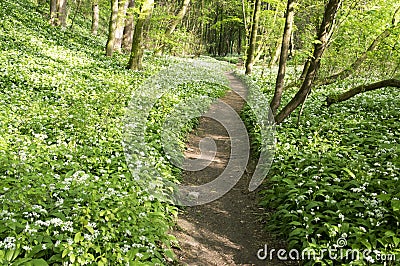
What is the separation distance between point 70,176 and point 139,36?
11.9 m

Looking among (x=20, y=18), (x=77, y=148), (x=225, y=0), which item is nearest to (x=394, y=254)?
(x=77, y=148)

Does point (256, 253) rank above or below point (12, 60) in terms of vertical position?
below

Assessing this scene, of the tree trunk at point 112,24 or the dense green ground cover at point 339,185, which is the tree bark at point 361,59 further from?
the tree trunk at point 112,24

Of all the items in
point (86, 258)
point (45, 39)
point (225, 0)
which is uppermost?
point (225, 0)

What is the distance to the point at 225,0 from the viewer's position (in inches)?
1556

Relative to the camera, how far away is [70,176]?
5.60 metres

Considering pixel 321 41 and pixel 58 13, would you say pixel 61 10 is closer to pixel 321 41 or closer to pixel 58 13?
pixel 58 13

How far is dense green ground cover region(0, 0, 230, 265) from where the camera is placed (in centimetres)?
404

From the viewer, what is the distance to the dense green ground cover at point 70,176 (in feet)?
13.3

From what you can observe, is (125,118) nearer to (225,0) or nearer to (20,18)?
(20,18)

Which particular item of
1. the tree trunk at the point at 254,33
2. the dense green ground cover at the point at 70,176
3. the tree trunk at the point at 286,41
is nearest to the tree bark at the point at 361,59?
the tree trunk at the point at 286,41

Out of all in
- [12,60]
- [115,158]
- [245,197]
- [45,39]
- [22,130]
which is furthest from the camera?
[45,39]

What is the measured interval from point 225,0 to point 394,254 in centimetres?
3870

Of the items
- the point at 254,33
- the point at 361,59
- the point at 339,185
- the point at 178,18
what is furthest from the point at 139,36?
the point at 339,185
